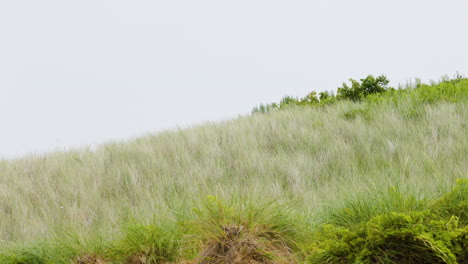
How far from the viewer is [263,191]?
17.8ft

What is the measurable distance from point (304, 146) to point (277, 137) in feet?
2.86

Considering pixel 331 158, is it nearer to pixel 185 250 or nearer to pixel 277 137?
pixel 277 137

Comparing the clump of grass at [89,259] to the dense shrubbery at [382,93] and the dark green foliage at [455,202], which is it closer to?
the dark green foliage at [455,202]

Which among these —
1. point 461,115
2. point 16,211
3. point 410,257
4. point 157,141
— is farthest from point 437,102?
point 16,211

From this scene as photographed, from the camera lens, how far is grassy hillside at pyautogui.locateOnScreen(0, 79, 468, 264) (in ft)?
11.1

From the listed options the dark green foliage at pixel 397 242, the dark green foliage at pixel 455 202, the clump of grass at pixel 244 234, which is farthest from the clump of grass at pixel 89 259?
the dark green foliage at pixel 455 202

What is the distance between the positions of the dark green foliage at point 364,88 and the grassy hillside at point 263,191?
1418mm

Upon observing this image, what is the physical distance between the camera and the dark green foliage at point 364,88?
11945 millimetres

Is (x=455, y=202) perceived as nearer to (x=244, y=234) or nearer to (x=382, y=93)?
(x=244, y=234)

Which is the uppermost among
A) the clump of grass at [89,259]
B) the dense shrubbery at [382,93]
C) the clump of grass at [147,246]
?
the dense shrubbery at [382,93]

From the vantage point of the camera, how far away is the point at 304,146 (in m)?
7.87

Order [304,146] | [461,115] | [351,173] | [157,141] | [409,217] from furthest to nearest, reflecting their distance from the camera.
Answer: [157,141] → [461,115] → [304,146] → [351,173] → [409,217]

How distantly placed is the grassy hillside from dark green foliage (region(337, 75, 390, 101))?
142 cm

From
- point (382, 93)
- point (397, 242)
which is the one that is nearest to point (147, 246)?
point (397, 242)
